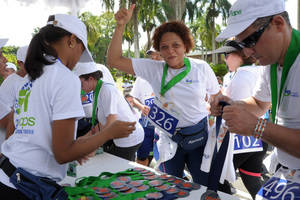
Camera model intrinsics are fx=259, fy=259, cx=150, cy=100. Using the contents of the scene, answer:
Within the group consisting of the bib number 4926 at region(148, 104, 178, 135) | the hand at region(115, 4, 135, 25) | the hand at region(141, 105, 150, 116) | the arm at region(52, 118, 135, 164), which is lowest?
the hand at region(141, 105, 150, 116)

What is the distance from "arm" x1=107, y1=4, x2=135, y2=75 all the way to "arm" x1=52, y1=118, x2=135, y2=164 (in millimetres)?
982

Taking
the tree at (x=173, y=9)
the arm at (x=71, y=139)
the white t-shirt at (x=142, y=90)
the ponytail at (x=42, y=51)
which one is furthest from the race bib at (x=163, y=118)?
the tree at (x=173, y=9)

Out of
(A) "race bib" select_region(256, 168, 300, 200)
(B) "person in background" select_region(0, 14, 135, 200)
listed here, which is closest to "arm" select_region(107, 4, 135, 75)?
(B) "person in background" select_region(0, 14, 135, 200)

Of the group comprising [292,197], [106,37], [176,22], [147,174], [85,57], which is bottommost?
[147,174]

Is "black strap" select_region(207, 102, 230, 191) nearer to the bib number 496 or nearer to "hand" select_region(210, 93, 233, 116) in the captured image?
"hand" select_region(210, 93, 233, 116)

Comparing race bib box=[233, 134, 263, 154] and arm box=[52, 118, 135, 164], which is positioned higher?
arm box=[52, 118, 135, 164]

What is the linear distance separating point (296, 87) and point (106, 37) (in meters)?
38.4

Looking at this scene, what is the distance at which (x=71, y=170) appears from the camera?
1.82 meters

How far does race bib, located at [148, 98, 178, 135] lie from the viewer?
7.03 feet

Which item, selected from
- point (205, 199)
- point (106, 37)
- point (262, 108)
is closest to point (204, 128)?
point (262, 108)

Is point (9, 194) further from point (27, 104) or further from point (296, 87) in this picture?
point (296, 87)

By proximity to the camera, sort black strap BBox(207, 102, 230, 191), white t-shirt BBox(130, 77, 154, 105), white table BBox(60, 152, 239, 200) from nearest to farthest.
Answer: black strap BBox(207, 102, 230, 191) → white table BBox(60, 152, 239, 200) → white t-shirt BBox(130, 77, 154, 105)

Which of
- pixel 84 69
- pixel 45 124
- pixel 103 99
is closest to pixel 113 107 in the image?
pixel 103 99

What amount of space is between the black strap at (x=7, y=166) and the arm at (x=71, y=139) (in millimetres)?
193
